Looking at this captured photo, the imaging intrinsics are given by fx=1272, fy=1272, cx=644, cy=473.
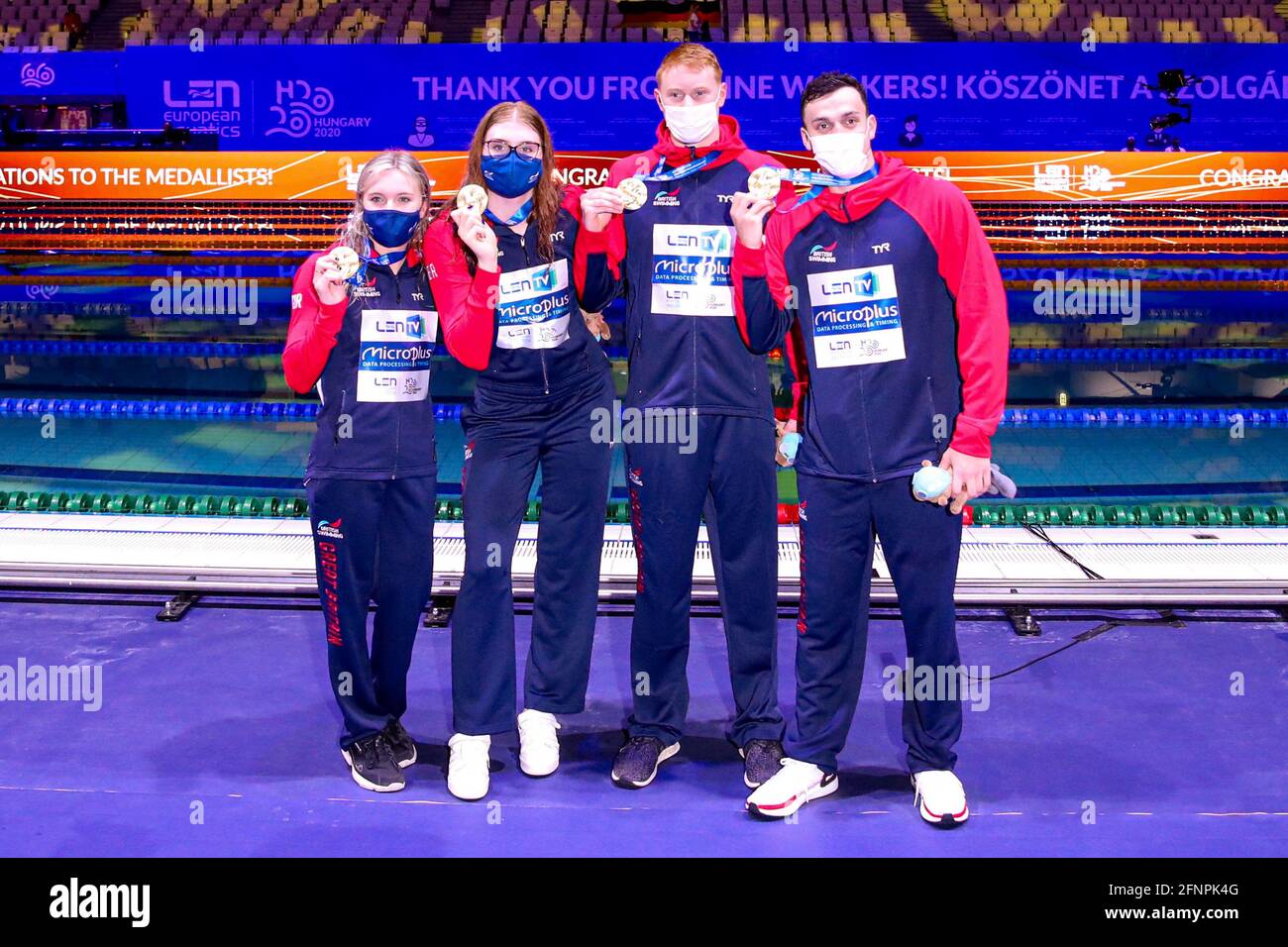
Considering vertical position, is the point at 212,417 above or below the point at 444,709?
above

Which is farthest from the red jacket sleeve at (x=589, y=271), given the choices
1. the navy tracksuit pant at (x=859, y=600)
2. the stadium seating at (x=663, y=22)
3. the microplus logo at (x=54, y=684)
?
the stadium seating at (x=663, y=22)

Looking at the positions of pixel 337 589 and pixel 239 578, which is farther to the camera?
pixel 239 578

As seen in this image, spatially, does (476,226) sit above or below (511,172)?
below

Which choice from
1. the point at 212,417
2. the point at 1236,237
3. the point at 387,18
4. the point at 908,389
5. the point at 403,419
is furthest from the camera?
the point at 387,18

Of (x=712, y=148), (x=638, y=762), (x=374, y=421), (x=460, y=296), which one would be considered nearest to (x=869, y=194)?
(x=712, y=148)

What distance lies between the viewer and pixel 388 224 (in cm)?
269

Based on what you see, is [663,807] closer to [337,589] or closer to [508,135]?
[337,589]

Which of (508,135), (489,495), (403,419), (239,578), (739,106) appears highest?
(739,106)

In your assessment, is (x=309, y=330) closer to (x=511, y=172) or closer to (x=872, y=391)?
(x=511, y=172)

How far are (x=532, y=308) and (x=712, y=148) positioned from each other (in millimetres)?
516
